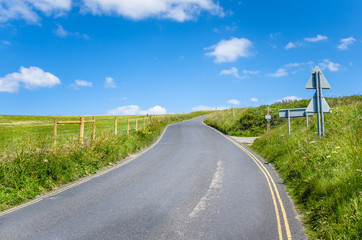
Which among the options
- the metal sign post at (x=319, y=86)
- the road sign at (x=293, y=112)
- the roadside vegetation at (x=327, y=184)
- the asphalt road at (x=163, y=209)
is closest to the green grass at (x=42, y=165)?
the asphalt road at (x=163, y=209)

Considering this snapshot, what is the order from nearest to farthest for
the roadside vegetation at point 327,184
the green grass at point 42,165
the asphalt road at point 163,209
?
1. the roadside vegetation at point 327,184
2. the asphalt road at point 163,209
3. the green grass at point 42,165

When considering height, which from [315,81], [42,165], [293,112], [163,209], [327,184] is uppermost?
[315,81]

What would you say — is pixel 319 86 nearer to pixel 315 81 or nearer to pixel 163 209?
pixel 315 81

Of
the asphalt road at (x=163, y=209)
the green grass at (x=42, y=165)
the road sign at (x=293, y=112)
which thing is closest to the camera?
the asphalt road at (x=163, y=209)

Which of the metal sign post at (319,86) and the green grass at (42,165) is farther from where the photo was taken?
the metal sign post at (319,86)

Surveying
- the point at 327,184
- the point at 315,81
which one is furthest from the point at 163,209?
the point at 315,81

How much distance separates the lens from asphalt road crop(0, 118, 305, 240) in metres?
5.01

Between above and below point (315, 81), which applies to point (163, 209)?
below

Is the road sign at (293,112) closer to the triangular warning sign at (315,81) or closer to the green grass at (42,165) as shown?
the triangular warning sign at (315,81)

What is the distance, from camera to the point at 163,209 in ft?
20.1

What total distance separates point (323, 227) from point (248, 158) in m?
8.28

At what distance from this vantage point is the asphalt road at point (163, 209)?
16.4 ft

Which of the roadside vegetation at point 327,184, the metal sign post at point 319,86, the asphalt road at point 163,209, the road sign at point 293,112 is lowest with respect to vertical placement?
the asphalt road at point 163,209

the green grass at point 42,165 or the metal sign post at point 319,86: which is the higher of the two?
the metal sign post at point 319,86
